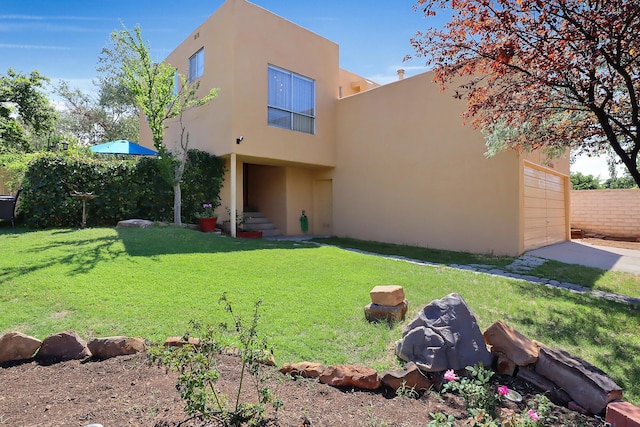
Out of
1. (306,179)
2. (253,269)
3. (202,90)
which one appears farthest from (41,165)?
(306,179)

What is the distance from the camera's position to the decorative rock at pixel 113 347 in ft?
9.27

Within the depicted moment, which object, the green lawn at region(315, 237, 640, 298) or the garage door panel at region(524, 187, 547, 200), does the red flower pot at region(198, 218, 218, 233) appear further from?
the garage door panel at region(524, 187, 547, 200)

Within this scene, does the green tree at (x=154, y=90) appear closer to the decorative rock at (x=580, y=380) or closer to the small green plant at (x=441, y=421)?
the small green plant at (x=441, y=421)

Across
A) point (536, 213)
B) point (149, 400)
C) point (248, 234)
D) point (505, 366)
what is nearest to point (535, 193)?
point (536, 213)

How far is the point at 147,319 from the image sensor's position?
369 centimetres

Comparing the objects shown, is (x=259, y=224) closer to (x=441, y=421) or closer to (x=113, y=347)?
(x=113, y=347)

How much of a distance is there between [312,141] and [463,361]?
1065cm

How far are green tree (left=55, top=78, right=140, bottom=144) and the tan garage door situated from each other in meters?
22.6

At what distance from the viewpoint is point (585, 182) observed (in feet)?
73.3

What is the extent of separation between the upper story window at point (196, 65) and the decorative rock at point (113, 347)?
11.6 metres

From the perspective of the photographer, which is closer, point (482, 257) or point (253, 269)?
point (253, 269)

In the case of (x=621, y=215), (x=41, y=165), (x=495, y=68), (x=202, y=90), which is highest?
(x=202, y=90)

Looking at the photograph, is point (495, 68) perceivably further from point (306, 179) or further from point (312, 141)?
point (306, 179)

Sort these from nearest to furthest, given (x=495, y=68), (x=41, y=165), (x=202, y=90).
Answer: (x=495, y=68)
(x=41, y=165)
(x=202, y=90)
